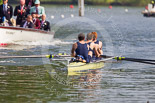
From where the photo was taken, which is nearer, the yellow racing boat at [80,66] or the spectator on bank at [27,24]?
the yellow racing boat at [80,66]

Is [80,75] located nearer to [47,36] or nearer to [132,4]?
[47,36]

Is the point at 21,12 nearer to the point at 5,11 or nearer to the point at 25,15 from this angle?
the point at 25,15

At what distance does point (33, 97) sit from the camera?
1388 centimetres

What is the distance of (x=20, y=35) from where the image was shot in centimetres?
2878

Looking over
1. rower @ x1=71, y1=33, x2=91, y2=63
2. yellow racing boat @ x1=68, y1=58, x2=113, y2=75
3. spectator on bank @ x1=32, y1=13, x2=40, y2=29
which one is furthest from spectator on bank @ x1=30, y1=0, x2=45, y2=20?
rower @ x1=71, y1=33, x2=91, y2=63

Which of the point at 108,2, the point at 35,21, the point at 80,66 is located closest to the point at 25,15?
the point at 35,21

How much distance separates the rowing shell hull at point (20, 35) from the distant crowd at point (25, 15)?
1.20 feet

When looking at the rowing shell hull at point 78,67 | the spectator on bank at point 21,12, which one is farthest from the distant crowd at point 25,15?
the rowing shell hull at point 78,67

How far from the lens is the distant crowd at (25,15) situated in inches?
1115

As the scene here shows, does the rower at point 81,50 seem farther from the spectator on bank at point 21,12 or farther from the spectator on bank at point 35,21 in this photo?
the spectator on bank at point 21,12

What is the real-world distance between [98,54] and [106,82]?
159 inches

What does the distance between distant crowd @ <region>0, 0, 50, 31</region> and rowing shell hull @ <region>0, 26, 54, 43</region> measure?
367 millimetres

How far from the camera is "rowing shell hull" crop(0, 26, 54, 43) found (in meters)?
28.2

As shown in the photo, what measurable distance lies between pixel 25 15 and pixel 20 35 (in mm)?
1273
